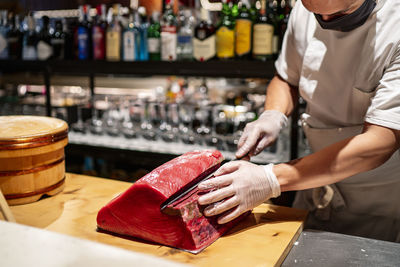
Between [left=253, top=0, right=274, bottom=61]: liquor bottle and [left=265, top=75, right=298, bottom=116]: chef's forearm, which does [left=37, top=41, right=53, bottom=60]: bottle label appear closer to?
[left=253, top=0, right=274, bottom=61]: liquor bottle

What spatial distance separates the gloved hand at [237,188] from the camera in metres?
1.02

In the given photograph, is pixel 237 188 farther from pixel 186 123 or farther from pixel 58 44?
pixel 58 44

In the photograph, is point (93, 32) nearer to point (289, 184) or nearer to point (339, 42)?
point (339, 42)

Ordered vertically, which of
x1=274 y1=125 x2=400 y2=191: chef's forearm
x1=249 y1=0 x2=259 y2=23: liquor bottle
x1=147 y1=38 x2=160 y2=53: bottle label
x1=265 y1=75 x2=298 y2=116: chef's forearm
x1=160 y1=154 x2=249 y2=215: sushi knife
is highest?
x1=249 y1=0 x2=259 y2=23: liquor bottle

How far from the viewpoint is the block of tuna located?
3.15 ft

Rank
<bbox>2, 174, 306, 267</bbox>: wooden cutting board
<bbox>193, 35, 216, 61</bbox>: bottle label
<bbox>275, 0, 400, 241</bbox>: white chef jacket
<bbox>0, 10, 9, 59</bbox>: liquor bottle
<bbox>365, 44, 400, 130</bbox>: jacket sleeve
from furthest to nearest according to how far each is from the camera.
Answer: <bbox>0, 10, 9, 59</bbox>: liquor bottle → <bbox>193, 35, 216, 61</bbox>: bottle label → <bbox>275, 0, 400, 241</bbox>: white chef jacket → <bbox>365, 44, 400, 130</bbox>: jacket sleeve → <bbox>2, 174, 306, 267</bbox>: wooden cutting board

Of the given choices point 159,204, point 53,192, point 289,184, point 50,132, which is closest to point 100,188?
point 53,192

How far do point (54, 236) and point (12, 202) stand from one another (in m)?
0.79

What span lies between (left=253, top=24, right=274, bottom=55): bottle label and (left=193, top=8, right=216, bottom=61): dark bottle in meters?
0.25

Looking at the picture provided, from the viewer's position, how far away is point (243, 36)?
85.1 inches

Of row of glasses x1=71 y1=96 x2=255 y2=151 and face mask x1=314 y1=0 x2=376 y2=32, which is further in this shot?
row of glasses x1=71 y1=96 x2=255 y2=151

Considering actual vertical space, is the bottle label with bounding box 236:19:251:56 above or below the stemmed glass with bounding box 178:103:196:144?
above

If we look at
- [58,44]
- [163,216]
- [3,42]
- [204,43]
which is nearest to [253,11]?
[204,43]

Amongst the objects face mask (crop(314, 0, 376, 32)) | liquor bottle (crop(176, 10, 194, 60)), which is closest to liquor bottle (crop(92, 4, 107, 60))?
liquor bottle (crop(176, 10, 194, 60))
